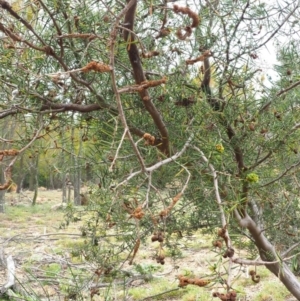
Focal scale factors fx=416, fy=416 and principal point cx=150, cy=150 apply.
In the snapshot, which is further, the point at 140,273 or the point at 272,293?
the point at 272,293

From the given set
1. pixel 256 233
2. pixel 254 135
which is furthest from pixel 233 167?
pixel 256 233

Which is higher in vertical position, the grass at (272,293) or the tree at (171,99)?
the tree at (171,99)

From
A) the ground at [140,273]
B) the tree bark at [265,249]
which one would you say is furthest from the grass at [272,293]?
the tree bark at [265,249]

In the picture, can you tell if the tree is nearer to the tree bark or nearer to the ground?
the tree bark

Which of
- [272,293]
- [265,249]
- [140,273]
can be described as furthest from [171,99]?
[272,293]

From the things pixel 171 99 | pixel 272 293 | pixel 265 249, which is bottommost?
pixel 272 293

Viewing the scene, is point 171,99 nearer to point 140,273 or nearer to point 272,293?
point 140,273

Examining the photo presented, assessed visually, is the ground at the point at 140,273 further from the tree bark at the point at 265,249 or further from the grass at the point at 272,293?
the tree bark at the point at 265,249

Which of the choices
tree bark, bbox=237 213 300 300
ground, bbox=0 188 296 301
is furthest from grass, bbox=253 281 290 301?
tree bark, bbox=237 213 300 300

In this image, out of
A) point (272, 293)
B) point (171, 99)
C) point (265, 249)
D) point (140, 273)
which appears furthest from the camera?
point (272, 293)

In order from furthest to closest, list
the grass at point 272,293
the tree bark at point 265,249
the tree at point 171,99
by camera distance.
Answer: the grass at point 272,293, the tree bark at point 265,249, the tree at point 171,99

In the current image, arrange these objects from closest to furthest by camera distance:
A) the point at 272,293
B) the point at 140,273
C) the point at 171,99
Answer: the point at 171,99 < the point at 140,273 < the point at 272,293

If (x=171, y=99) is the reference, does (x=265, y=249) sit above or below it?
below

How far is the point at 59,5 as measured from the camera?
770 millimetres
